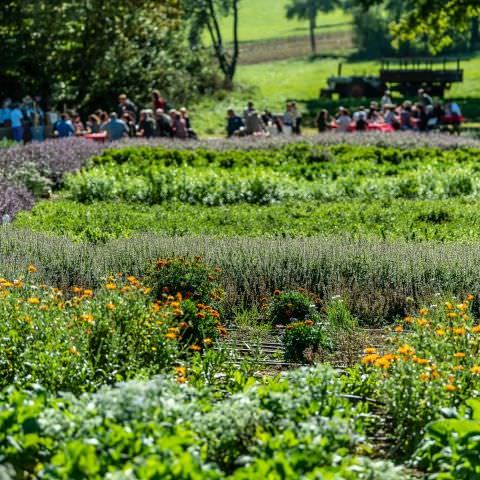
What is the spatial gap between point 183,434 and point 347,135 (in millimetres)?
21166

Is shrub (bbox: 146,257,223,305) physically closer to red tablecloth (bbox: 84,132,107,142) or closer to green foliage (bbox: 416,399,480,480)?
green foliage (bbox: 416,399,480,480)

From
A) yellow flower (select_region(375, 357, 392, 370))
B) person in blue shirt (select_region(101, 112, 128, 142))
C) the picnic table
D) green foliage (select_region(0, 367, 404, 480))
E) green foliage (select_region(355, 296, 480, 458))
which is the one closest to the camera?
green foliage (select_region(0, 367, 404, 480))

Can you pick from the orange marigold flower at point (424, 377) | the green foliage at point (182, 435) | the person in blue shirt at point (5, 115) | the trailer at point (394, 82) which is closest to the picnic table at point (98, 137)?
the person in blue shirt at point (5, 115)

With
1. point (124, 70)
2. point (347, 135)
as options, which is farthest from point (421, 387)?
point (124, 70)

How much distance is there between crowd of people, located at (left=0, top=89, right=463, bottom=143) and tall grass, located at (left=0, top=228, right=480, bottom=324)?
1568 cm

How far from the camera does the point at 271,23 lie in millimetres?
119062

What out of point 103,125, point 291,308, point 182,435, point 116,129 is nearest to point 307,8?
point 103,125

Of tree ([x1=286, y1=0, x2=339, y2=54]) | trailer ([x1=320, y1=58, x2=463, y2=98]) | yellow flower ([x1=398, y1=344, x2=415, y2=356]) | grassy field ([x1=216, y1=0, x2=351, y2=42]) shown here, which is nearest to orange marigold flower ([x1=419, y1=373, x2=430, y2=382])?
yellow flower ([x1=398, y1=344, x2=415, y2=356])

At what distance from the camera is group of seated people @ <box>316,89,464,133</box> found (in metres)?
30.5

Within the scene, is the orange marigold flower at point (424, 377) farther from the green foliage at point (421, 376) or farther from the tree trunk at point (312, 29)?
the tree trunk at point (312, 29)

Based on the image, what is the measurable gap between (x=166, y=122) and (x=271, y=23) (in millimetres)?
92865

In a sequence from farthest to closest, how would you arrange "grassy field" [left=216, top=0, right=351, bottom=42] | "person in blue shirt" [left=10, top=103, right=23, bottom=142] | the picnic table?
1. "grassy field" [left=216, top=0, right=351, bottom=42]
2. "person in blue shirt" [left=10, top=103, right=23, bottom=142]
3. the picnic table

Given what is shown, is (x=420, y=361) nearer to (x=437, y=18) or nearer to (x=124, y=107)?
(x=124, y=107)

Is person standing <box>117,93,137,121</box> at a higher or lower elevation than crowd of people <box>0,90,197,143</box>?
higher
